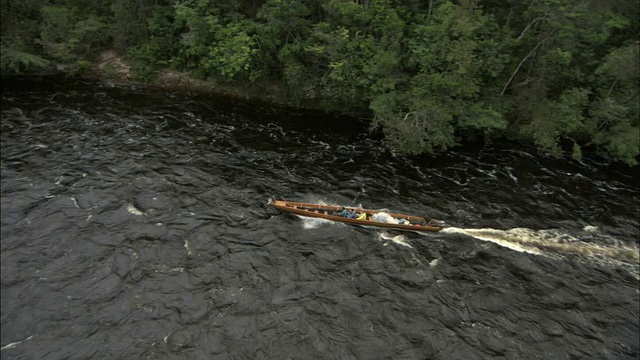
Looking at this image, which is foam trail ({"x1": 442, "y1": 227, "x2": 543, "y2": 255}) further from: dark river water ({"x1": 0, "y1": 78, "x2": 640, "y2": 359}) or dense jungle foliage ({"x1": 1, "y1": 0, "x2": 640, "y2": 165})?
dense jungle foliage ({"x1": 1, "y1": 0, "x2": 640, "y2": 165})

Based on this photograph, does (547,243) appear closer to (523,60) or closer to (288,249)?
(288,249)

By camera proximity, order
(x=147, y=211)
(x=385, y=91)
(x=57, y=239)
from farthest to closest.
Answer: (x=385, y=91) → (x=147, y=211) → (x=57, y=239)

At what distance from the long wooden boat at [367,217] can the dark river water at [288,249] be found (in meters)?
0.62

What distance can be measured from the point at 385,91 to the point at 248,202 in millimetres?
16123

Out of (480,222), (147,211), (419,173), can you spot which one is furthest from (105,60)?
(480,222)

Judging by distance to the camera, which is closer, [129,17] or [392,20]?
[392,20]

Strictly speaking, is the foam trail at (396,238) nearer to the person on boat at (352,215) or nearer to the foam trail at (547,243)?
the person on boat at (352,215)

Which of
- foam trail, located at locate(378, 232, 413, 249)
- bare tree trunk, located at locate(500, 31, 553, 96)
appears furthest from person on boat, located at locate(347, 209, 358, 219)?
bare tree trunk, located at locate(500, 31, 553, 96)

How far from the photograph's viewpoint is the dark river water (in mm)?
18328

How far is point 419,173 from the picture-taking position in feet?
102

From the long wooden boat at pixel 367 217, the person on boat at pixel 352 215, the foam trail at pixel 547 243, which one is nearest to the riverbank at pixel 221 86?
the long wooden boat at pixel 367 217

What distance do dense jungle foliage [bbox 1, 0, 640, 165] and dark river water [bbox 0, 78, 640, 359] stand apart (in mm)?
3062

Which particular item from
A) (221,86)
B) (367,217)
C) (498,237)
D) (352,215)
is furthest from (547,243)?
(221,86)

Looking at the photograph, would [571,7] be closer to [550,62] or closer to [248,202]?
[550,62]
